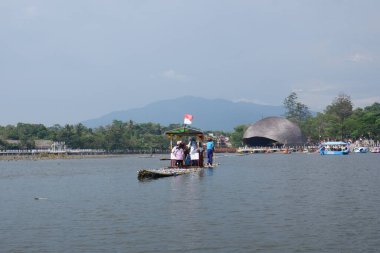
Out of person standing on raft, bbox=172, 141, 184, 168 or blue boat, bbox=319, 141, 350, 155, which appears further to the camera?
blue boat, bbox=319, 141, 350, 155

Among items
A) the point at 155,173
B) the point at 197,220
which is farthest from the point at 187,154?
A: the point at 197,220

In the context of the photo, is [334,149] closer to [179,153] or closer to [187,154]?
[187,154]

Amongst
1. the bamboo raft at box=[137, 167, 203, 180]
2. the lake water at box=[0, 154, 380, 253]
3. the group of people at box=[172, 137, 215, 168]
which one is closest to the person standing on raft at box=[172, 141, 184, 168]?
the group of people at box=[172, 137, 215, 168]

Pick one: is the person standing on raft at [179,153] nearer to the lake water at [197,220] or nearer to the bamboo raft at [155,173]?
the bamboo raft at [155,173]

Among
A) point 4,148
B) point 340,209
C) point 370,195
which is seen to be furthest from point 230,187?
point 4,148

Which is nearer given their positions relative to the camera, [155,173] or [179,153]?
[155,173]

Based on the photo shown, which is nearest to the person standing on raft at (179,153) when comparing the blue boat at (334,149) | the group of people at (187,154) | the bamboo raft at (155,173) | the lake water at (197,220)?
the group of people at (187,154)

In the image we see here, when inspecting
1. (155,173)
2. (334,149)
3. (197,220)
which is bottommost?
(197,220)

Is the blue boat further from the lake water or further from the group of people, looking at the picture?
the lake water

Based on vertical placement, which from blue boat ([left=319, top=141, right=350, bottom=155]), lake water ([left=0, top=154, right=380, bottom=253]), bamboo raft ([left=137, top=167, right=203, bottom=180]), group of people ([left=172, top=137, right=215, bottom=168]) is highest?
blue boat ([left=319, top=141, right=350, bottom=155])

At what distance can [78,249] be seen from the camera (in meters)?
18.6

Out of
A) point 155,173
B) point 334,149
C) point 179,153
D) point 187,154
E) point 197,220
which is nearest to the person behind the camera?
point 197,220

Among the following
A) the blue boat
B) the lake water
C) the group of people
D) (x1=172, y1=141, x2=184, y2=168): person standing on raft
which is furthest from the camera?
the blue boat

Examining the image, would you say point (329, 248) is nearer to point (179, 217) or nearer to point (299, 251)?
point (299, 251)
